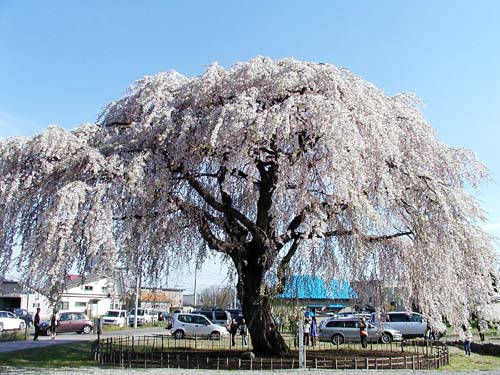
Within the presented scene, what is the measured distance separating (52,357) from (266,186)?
32.0ft

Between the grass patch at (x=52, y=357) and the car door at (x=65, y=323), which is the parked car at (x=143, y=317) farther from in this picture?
the grass patch at (x=52, y=357)

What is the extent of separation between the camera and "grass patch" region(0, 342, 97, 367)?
15303mm

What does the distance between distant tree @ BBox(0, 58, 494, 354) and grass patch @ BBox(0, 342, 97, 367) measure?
12.5 feet

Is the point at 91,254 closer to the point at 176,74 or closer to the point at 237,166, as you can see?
the point at 237,166

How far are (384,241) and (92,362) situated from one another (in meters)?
9.77

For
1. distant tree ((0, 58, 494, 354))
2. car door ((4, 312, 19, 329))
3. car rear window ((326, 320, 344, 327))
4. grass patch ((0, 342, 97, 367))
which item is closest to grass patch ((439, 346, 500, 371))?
distant tree ((0, 58, 494, 354))

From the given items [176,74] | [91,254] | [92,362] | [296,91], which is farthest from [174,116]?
[92,362]

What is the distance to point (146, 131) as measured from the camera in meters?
13.6

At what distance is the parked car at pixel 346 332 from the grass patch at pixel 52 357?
40.6ft

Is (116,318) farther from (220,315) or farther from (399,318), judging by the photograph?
(399,318)

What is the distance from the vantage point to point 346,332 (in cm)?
2667

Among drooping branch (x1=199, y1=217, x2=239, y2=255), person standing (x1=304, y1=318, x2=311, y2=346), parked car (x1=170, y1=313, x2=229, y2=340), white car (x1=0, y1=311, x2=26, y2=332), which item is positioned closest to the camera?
drooping branch (x1=199, y1=217, x2=239, y2=255)

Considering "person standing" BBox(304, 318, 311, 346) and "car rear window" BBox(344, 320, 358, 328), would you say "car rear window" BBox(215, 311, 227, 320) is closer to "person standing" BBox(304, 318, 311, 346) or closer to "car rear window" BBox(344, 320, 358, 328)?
"car rear window" BBox(344, 320, 358, 328)

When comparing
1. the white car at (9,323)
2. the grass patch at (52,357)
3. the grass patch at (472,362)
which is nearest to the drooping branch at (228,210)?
the grass patch at (52,357)
